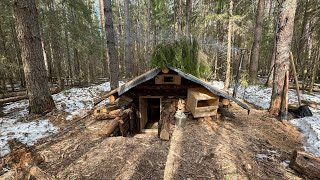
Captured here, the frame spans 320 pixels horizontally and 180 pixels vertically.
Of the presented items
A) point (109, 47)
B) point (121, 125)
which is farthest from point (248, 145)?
point (109, 47)

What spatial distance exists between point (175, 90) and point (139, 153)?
2.95 metres

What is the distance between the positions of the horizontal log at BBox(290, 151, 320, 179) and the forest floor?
0.14 metres

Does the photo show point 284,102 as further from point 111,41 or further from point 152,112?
point 111,41

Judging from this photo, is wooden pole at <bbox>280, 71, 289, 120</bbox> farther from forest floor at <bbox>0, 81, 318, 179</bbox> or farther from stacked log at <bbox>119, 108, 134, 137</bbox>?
stacked log at <bbox>119, 108, 134, 137</bbox>

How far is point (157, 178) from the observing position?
281cm

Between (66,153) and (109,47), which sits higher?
(109,47)

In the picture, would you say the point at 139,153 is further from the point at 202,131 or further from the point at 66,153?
the point at 202,131

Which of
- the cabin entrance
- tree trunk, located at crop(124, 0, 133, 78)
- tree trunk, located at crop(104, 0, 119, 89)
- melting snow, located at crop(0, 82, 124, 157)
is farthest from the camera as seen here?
tree trunk, located at crop(124, 0, 133, 78)

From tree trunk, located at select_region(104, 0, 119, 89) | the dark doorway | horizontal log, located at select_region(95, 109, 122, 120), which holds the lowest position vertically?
the dark doorway

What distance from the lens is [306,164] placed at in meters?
2.94

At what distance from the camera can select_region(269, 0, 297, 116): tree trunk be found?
5051mm

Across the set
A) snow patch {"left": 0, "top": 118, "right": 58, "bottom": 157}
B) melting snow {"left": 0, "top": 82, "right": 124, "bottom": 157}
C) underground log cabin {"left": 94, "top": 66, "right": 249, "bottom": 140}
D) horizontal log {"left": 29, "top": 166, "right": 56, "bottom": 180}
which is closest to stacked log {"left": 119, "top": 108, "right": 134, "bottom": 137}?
underground log cabin {"left": 94, "top": 66, "right": 249, "bottom": 140}

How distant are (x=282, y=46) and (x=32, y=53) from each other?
27.2ft

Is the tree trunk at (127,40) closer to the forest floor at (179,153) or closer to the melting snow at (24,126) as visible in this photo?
the melting snow at (24,126)
